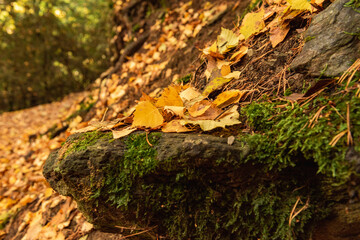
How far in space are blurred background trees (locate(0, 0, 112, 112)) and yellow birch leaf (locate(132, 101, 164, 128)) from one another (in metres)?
4.87

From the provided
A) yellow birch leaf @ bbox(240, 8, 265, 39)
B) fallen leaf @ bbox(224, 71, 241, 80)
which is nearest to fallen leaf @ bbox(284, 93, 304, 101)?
fallen leaf @ bbox(224, 71, 241, 80)

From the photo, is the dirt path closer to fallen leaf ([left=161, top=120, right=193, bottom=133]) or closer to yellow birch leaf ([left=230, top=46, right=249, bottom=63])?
fallen leaf ([left=161, top=120, right=193, bottom=133])

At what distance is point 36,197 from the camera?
2562mm

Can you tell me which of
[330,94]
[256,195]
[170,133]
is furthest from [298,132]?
[170,133]

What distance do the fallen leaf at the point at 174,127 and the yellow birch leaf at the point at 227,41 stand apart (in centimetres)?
76

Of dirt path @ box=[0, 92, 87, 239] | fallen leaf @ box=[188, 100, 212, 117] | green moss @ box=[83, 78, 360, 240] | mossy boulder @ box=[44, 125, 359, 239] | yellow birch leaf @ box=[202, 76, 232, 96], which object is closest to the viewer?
green moss @ box=[83, 78, 360, 240]

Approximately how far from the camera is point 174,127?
49.7 inches

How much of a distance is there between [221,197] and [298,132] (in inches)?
18.3

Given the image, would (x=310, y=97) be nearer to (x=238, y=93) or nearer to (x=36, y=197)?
(x=238, y=93)

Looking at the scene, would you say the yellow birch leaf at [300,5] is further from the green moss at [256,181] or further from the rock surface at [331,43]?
the green moss at [256,181]

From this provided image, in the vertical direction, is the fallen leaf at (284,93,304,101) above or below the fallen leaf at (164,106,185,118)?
below

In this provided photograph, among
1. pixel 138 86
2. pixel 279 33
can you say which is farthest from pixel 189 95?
Result: pixel 138 86

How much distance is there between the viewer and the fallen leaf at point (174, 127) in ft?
4.06

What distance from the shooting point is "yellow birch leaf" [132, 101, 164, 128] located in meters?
1.29
